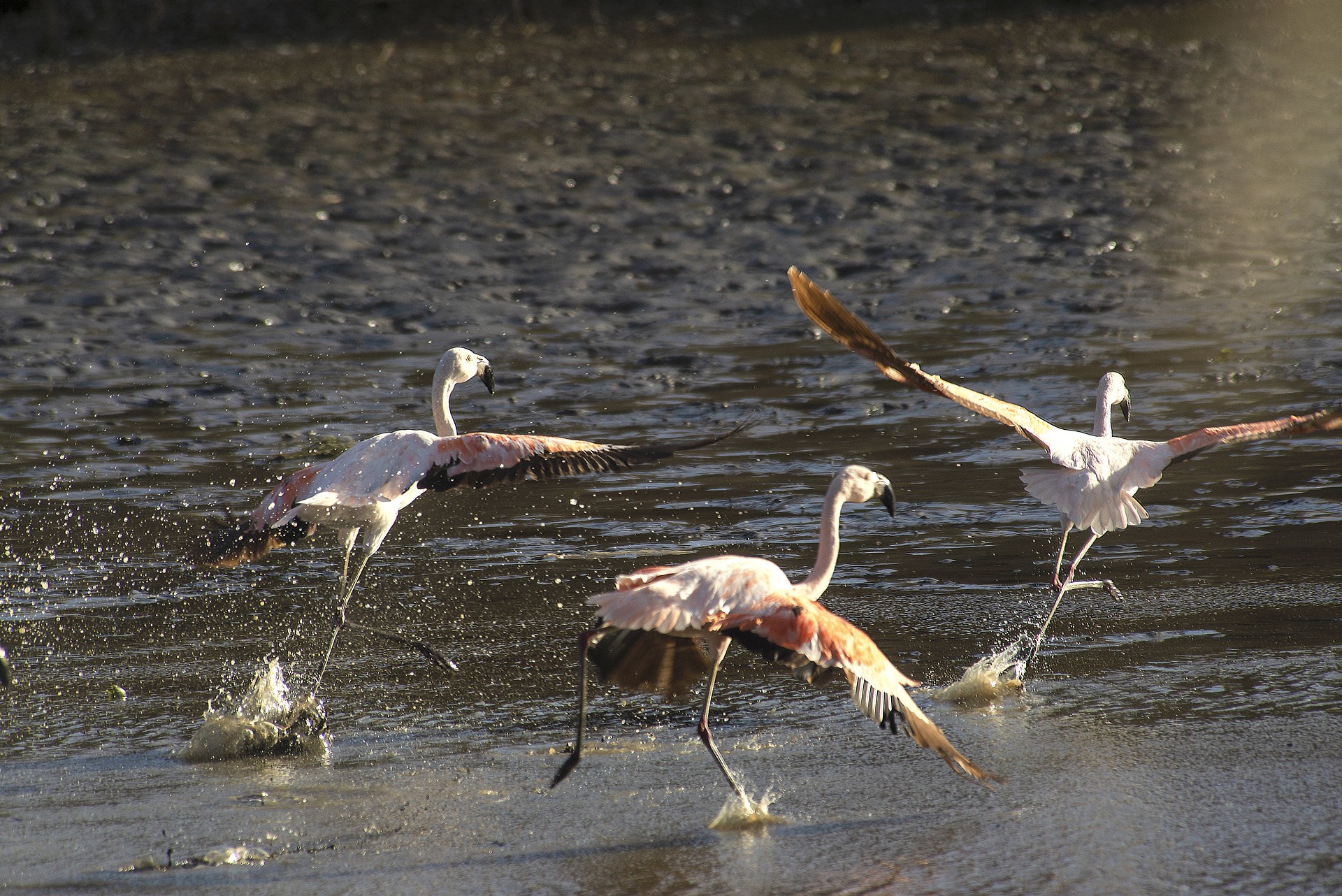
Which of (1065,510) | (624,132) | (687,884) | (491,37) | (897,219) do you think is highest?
(491,37)

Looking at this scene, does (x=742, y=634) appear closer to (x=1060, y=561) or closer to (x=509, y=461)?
(x=509, y=461)

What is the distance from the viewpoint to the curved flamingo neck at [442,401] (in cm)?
683

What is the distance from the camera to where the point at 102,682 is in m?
5.99

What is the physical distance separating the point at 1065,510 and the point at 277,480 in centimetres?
440

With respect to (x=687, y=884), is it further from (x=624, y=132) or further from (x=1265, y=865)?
(x=624, y=132)

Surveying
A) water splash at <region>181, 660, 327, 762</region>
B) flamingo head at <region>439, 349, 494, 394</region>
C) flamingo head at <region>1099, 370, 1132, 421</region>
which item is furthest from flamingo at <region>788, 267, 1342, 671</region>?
water splash at <region>181, 660, 327, 762</region>

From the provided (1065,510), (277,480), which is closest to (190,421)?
(277,480)

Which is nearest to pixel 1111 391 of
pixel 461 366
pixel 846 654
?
pixel 461 366

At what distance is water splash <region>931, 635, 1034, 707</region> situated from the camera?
5.66 meters

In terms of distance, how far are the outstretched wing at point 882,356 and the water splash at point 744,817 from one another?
1790 millimetres

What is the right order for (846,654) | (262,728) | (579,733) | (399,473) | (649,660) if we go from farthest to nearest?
1. (399,473)
2. (262,728)
3. (649,660)
4. (579,733)
5. (846,654)

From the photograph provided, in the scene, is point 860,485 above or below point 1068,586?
above

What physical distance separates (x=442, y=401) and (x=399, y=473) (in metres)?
0.67

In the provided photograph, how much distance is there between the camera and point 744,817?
15.1 feet
